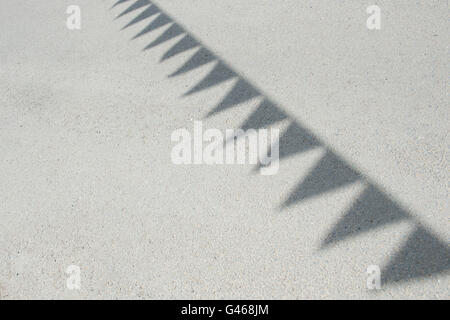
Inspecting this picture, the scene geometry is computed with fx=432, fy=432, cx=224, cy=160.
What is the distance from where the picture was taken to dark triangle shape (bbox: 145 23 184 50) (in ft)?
20.2

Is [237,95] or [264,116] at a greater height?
[237,95]

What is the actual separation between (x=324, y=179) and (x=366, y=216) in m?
0.53

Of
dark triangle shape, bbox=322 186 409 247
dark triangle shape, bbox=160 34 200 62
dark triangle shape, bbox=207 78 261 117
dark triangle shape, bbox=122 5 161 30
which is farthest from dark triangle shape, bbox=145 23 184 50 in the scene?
dark triangle shape, bbox=322 186 409 247

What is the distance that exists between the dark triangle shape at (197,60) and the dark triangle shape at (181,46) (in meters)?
0.20

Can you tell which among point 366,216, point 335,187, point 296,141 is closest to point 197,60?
point 296,141

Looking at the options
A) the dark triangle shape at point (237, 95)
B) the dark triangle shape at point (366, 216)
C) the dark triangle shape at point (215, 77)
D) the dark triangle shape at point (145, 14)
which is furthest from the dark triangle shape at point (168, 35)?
the dark triangle shape at point (366, 216)

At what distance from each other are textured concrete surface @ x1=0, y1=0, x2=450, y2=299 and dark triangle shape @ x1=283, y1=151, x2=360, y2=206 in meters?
0.02

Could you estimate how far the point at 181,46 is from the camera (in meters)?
6.05

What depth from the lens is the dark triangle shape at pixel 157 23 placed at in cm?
644

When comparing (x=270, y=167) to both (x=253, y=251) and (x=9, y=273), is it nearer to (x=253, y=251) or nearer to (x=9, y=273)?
(x=253, y=251)

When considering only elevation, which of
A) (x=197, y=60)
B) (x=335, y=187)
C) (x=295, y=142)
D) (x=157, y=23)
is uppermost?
(x=157, y=23)

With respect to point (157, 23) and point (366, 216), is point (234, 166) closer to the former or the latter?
point (366, 216)

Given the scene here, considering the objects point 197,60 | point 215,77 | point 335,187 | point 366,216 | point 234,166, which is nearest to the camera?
point 366,216

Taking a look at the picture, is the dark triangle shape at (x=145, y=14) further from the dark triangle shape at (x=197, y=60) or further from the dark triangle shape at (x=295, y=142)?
the dark triangle shape at (x=295, y=142)
